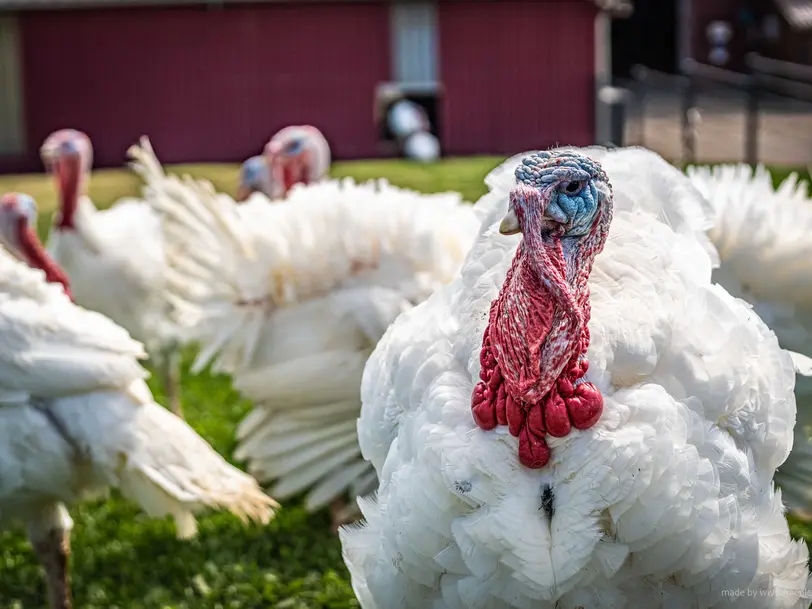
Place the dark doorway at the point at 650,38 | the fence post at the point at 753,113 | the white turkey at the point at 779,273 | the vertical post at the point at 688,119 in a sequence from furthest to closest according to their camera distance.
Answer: the dark doorway at the point at 650,38 < the vertical post at the point at 688,119 < the fence post at the point at 753,113 < the white turkey at the point at 779,273

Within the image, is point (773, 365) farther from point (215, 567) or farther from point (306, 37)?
point (306, 37)

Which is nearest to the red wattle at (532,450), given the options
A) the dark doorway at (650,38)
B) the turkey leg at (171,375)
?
the turkey leg at (171,375)

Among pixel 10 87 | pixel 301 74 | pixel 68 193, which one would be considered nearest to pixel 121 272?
pixel 68 193

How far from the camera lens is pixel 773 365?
309 cm

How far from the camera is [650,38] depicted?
25.3 m

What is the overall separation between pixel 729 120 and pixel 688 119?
382 cm

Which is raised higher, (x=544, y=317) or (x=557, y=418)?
(x=544, y=317)

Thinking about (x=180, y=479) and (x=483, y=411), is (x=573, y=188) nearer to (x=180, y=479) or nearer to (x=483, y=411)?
(x=483, y=411)

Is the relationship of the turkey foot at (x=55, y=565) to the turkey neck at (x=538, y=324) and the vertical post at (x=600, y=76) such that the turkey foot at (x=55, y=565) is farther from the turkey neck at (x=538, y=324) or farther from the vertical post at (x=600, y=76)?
the vertical post at (x=600, y=76)

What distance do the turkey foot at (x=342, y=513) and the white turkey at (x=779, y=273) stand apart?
1.63 metres

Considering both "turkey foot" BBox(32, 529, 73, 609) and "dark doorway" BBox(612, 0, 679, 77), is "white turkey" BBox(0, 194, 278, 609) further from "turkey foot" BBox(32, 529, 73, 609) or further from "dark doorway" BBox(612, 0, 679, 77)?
"dark doorway" BBox(612, 0, 679, 77)

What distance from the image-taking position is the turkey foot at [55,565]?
4.11m

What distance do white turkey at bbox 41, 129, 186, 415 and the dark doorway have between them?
20.1 metres

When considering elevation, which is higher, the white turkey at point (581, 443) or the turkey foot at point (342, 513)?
the white turkey at point (581, 443)
